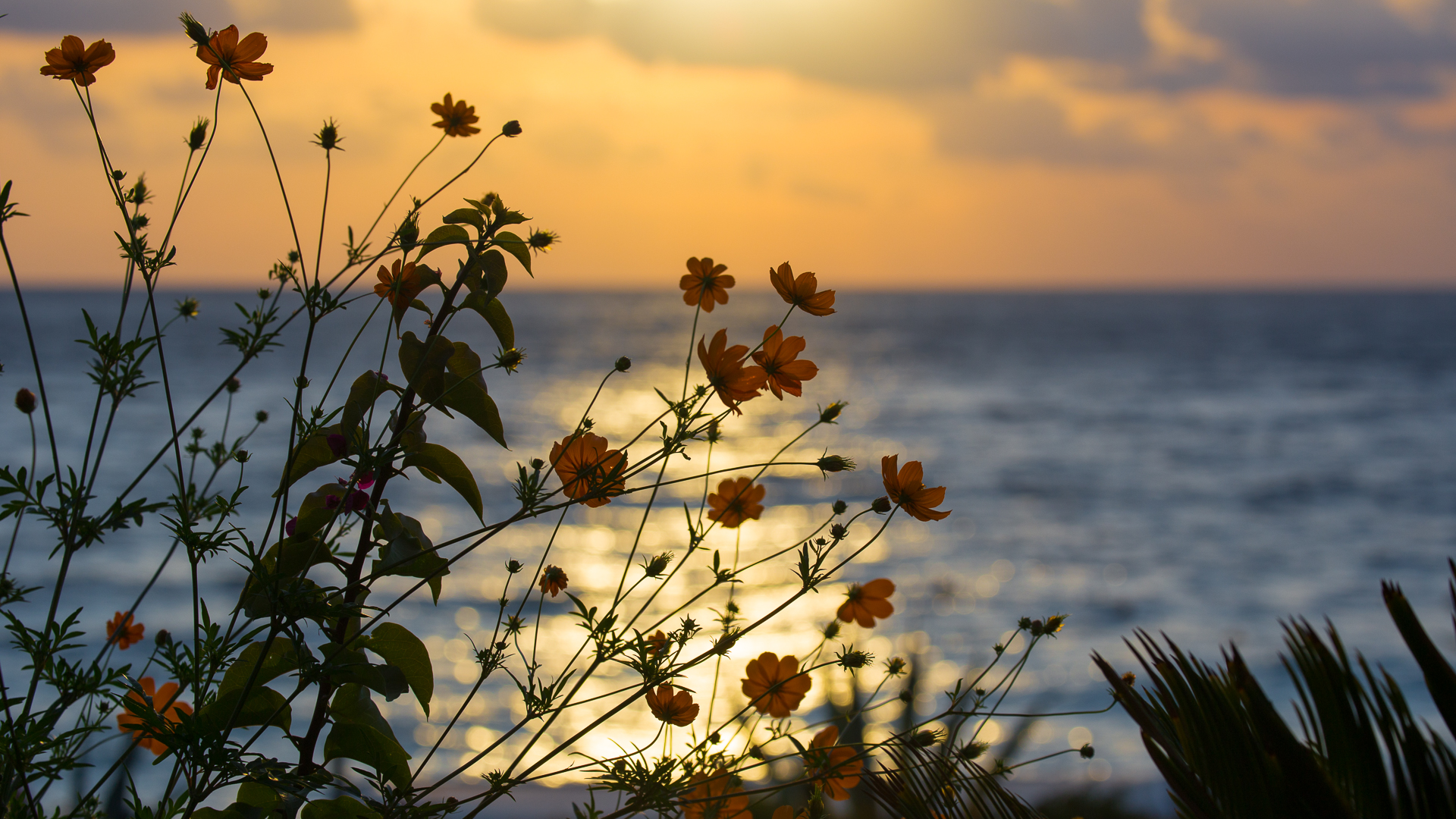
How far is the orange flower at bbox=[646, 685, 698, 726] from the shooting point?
45.1 inches

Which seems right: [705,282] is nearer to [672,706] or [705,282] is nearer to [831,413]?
[831,413]

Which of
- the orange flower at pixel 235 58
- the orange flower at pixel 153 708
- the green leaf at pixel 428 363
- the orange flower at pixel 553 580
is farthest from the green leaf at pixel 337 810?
the orange flower at pixel 235 58

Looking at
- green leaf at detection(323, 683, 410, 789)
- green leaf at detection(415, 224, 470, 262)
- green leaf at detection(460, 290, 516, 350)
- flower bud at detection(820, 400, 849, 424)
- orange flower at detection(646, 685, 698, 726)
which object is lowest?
green leaf at detection(323, 683, 410, 789)

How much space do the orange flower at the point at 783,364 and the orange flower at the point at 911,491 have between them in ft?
0.41

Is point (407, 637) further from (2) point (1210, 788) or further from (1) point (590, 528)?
(1) point (590, 528)

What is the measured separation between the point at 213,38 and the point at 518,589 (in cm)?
934

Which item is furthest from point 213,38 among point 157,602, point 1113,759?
point 157,602

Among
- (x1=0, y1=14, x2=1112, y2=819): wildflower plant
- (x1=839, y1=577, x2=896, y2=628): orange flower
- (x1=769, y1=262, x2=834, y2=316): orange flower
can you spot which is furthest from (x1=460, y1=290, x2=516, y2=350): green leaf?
(x1=839, y1=577, x2=896, y2=628): orange flower

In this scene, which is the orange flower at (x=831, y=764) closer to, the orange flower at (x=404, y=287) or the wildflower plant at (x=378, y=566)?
the wildflower plant at (x=378, y=566)

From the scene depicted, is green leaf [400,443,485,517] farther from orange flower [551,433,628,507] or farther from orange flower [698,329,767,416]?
orange flower [698,329,767,416]

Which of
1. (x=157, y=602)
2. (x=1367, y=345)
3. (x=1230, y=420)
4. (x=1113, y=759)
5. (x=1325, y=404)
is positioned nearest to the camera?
(x=1113, y=759)

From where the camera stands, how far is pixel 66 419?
21.2 meters

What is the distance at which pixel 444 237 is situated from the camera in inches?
38.4

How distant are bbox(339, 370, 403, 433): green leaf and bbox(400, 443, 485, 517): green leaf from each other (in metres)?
0.06
